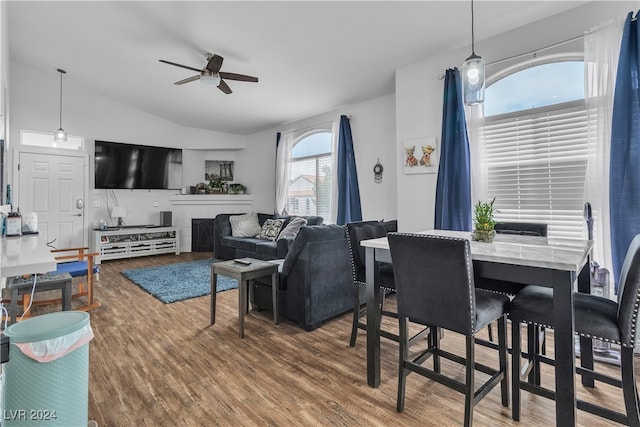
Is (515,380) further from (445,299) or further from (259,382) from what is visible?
(259,382)

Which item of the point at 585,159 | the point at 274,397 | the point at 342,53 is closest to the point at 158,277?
the point at 274,397

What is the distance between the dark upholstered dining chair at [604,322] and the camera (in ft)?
4.69

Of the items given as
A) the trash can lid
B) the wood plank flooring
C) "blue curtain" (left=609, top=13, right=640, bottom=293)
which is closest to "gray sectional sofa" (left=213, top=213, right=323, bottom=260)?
the wood plank flooring

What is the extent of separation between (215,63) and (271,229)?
2.96 m

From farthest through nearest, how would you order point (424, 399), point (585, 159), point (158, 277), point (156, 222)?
point (156, 222) < point (158, 277) < point (585, 159) < point (424, 399)

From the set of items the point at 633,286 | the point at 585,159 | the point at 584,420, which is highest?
the point at 585,159

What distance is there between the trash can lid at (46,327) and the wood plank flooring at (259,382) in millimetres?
626

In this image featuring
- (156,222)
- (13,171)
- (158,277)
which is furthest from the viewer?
(156,222)

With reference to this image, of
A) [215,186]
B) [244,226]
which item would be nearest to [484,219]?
[244,226]

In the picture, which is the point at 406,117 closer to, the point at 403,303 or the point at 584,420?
the point at 403,303

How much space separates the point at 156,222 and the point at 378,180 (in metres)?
5.03

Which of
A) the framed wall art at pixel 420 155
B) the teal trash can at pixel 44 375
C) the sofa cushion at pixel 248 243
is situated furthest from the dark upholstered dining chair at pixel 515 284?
the sofa cushion at pixel 248 243

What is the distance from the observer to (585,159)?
9.32 ft

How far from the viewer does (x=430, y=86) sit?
376 cm
